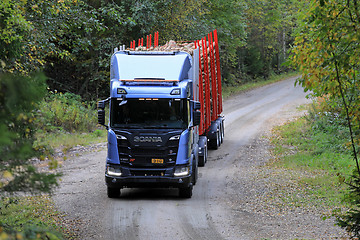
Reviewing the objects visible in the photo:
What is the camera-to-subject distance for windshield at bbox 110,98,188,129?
13.9 metres

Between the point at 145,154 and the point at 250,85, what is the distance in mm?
37036

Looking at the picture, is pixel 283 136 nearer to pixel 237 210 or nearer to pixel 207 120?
pixel 207 120

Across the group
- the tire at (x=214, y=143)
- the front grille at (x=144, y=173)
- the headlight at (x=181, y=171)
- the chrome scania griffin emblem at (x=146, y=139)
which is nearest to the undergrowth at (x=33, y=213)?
the front grille at (x=144, y=173)

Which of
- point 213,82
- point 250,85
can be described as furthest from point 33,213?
point 250,85

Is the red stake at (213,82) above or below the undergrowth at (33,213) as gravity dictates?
above

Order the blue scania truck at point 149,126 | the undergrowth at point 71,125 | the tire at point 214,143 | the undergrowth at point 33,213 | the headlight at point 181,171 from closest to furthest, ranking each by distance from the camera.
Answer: the undergrowth at point 33,213
the blue scania truck at point 149,126
the headlight at point 181,171
the tire at point 214,143
the undergrowth at point 71,125

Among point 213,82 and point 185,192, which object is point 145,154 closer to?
point 185,192

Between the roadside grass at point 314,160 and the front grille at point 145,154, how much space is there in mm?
3315

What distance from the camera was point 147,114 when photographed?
13.9m

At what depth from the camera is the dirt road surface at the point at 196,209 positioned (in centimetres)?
1119

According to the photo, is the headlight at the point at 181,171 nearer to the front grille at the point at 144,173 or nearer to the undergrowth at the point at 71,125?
the front grille at the point at 144,173

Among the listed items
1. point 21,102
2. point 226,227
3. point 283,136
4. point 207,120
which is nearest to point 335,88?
point 226,227

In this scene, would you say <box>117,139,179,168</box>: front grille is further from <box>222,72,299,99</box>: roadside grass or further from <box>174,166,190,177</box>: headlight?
<box>222,72,299,99</box>: roadside grass

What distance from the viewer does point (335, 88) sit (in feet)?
27.4
